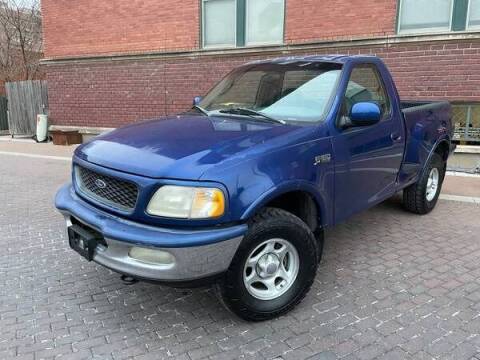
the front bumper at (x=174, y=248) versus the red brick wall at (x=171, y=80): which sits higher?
the red brick wall at (x=171, y=80)

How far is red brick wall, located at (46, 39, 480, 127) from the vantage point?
867cm

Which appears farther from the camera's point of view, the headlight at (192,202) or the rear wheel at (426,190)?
the rear wheel at (426,190)

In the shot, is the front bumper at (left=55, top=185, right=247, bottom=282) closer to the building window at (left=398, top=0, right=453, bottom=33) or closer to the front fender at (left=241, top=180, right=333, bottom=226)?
the front fender at (left=241, top=180, right=333, bottom=226)

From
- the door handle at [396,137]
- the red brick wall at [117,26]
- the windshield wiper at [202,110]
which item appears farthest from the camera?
the red brick wall at [117,26]

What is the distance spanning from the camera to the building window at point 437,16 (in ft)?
28.2

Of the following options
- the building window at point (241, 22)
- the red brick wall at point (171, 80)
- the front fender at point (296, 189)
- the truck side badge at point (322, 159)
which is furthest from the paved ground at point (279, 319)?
the building window at point (241, 22)

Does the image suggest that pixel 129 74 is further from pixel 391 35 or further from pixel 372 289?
pixel 372 289

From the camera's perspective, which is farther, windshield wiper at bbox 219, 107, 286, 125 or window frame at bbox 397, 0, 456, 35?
window frame at bbox 397, 0, 456, 35

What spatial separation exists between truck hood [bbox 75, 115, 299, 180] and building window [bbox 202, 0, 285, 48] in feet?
24.9

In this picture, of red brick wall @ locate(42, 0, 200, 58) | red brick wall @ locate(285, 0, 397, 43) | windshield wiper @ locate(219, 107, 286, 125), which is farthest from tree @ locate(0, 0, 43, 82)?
windshield wiper @ locate(219, 107, 286, 125)

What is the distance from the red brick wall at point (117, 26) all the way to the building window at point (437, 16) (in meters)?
5.11

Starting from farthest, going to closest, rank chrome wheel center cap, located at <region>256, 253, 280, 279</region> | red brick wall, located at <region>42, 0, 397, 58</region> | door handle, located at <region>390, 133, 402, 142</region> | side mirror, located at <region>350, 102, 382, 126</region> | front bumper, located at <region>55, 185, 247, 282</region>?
red brick wall, located at <region>42, 0, 397, 58</region> → door handle, located at <region>390, 133, 402, 142</region> → side mirror, located at <region>350, 102, 382, 126</region> → chrome wheel center cap, located at <region>256, 253, 280, 279</region> → front bumper, located at <region>55, 185, 247, 282</region>

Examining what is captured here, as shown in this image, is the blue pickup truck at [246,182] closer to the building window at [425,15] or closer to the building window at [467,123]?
the building window at [467,123]

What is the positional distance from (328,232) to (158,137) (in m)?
2.52
